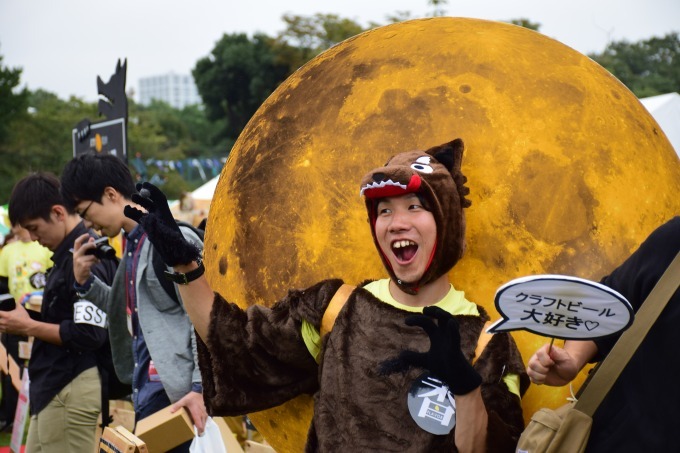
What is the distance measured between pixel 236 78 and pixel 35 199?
3744 centimetres

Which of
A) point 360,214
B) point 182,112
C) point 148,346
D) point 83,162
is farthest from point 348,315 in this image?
point 182,112

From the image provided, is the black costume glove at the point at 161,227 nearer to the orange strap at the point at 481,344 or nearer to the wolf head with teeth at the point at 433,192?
the wolf head with teeth at the point at 433,192

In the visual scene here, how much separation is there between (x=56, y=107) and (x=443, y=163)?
31.2 meters

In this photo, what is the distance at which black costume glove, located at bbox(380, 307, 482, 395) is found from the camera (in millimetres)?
1986

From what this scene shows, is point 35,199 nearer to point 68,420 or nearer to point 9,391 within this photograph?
point 68,420

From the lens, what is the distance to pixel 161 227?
94.2 inches

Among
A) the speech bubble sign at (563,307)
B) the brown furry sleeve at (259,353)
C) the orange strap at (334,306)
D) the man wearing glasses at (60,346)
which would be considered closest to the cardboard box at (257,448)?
the man wearing glasses at (60,346)

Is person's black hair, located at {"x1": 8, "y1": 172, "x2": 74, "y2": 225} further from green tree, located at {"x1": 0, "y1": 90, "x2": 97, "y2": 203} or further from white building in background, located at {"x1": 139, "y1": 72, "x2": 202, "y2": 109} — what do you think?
white building in background, located at {"x1": 139, "y1": 72, "x2": 202, "y2": 109}

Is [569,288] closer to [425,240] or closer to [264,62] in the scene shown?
[425,240]

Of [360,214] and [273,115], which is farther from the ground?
[273,115]

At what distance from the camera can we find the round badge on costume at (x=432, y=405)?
2.29 meters

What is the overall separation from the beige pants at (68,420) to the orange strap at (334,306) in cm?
243

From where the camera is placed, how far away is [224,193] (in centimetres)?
296

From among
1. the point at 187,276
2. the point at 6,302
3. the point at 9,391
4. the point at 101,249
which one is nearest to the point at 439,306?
the point at 187,276
